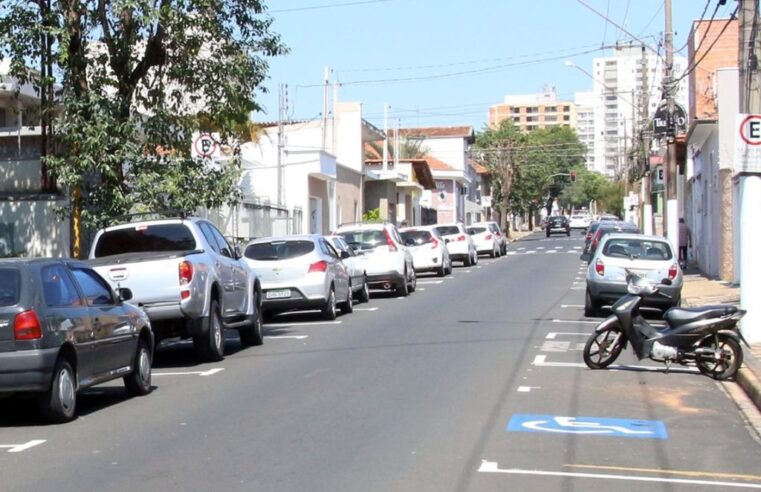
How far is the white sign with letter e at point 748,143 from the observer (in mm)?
15891

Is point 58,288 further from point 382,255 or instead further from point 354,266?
point 382,255

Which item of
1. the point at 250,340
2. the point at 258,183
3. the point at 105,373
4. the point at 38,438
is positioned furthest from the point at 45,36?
the point at 258,183

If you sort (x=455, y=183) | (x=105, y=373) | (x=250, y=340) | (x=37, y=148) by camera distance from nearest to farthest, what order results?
(x=105, y=373), (x=250, y=340), (x=37, y=148), (x=455, y=183)

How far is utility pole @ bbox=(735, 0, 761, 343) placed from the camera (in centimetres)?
1596

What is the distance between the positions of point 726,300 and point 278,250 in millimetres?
9586

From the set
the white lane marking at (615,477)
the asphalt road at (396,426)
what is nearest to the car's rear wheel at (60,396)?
the asphalt road at (396,426)

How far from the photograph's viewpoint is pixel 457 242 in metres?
43.9

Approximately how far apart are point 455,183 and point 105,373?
82.6 m

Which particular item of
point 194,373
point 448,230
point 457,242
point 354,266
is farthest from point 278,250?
point 448,230

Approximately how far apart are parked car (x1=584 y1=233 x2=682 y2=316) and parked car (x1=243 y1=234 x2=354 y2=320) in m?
4.94

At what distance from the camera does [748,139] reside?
15.9m

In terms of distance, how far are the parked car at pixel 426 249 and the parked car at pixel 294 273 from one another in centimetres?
1430

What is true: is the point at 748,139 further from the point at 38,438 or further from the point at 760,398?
the point at 38,438

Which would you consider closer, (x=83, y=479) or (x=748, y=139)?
(x=83, y=479)
